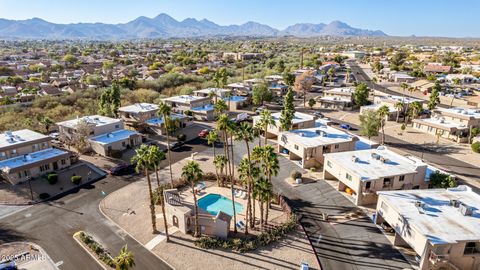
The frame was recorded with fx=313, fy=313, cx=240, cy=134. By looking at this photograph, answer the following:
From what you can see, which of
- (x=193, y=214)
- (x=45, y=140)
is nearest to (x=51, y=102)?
(x=45, y=140)

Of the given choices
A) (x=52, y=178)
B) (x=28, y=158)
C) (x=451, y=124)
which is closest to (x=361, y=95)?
(x=451, y=124)

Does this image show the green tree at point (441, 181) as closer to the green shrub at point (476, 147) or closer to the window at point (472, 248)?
the window at point (472, 248)

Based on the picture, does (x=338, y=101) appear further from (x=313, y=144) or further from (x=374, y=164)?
(x=374, y=164)

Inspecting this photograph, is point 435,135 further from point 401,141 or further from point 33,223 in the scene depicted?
point 33,223

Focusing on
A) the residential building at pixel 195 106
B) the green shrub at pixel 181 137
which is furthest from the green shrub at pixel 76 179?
the residential building at pixel 195 106

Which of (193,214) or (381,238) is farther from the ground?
(193,214)

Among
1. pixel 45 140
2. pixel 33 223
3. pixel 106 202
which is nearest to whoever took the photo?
pixel 33 223

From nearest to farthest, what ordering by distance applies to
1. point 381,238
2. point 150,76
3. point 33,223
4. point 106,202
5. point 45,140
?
point 381,238 → point 33,223 → point 106,202 → point 45,140 → point 150,76
